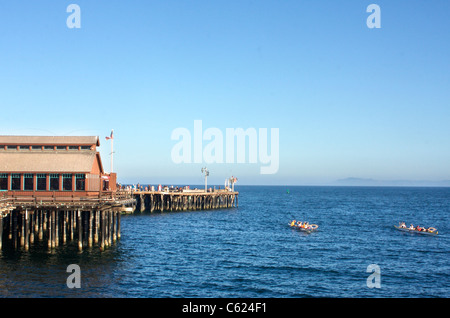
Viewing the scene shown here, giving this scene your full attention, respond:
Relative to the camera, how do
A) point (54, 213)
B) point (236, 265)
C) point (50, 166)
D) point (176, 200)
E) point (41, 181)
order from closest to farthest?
point (236, 265) < point (54, 213) < point (41, 181) < point (50, 166) < point (176, 200)

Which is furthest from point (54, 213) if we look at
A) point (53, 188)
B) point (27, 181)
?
point (27, 181)

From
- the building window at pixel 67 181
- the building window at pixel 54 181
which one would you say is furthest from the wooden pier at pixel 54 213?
the building window at pixel 54 181

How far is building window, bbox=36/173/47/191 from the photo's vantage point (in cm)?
3894

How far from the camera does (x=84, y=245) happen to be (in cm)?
3897

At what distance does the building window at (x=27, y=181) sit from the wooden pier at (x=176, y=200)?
37.3 meters

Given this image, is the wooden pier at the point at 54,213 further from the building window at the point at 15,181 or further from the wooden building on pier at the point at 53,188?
the building window at the point at 15,181

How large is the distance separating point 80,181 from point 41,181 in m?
3.70

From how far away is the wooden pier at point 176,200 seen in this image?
78438mm

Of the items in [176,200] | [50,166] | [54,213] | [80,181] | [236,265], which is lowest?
[236,265]

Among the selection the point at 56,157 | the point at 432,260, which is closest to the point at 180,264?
the point at 56,157

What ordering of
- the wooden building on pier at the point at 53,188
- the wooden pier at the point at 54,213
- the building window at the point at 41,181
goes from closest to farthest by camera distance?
the wooden pier at the point at 54,213 < the wooden building on pier at the point at 53,188 < the building window at the point at 41,181

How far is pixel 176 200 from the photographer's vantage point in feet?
269

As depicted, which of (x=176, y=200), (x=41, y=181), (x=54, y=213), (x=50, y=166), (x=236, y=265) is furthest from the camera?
(x=176, y=200)

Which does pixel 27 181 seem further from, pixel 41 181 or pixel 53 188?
→ pixel 53 188
